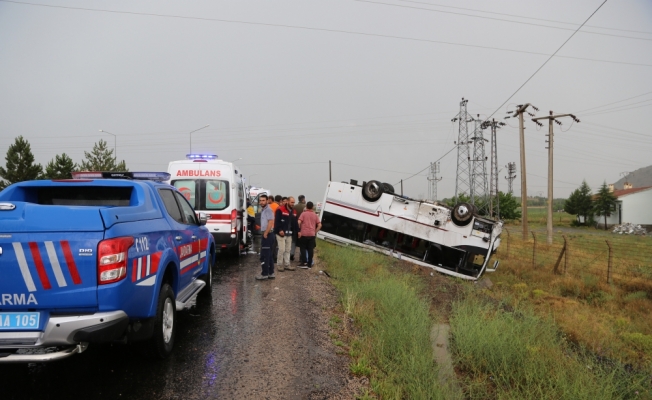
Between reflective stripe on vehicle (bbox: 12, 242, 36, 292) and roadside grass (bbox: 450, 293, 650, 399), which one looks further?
roadside grass (bbox: 450, 293, 650, 399)

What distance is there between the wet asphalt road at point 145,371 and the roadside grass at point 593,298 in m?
4.88

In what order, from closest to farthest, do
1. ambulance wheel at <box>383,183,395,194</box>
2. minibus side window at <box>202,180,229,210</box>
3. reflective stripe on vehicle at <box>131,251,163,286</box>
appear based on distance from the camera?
reflective stripe on vehicle at <box>131,251,163,286</box> < minibus side window at <box>202,180,229,210</box> < ambulance wheel at <box>383,183,395,194</box>

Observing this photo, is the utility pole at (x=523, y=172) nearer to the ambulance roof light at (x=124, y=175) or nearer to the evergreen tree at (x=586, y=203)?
the ambulance roof light at (x=124, y=175)

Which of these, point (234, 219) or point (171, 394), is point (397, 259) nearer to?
point (234, 219)

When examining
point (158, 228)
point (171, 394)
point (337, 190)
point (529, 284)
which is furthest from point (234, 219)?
point (529, 284)

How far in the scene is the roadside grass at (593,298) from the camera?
758 cm

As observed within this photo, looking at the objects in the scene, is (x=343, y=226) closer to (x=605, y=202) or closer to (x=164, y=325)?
(x=164, y=325)

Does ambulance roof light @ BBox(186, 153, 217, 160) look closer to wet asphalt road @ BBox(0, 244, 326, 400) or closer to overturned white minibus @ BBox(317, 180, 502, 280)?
overturned white minibus @ BBox(317, 180, 502, 280)

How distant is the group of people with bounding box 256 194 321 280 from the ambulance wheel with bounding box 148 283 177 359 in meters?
4.22

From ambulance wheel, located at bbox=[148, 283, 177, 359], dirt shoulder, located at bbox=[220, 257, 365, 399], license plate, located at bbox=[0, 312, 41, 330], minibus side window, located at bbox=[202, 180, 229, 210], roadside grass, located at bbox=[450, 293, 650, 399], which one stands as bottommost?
roadside grass, located at bbox=[450, 293, 650, 399]

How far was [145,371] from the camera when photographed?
420 centimetres

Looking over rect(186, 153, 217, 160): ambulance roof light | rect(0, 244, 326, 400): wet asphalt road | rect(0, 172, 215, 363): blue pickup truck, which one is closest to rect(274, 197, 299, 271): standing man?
rect(186, 153, 217, 160): ambulance roof light

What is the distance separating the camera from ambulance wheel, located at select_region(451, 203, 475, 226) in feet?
44.1

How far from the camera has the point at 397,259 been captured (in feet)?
46.6
